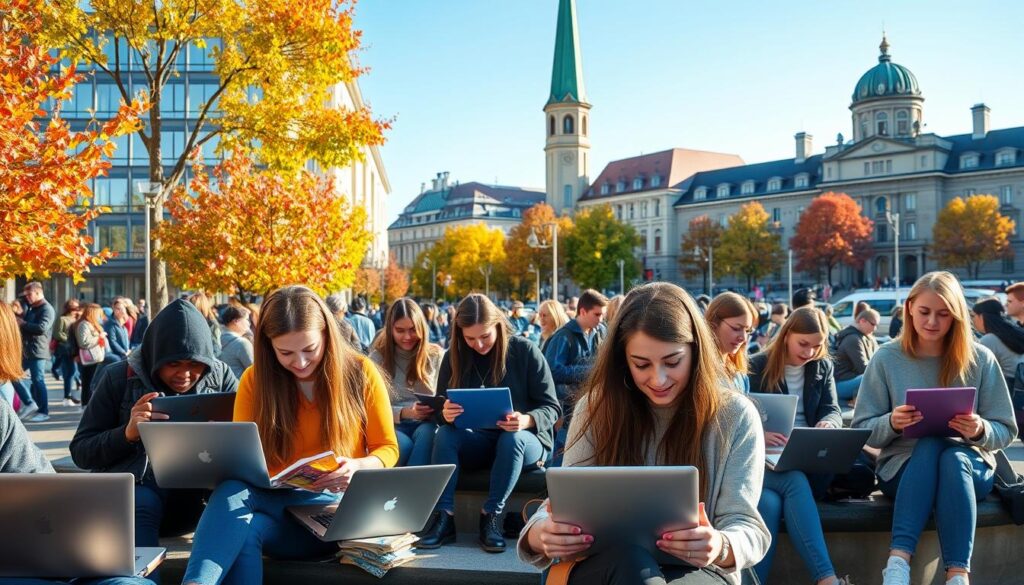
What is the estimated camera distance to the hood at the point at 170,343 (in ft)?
15.7

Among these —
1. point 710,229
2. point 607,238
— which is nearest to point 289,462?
point 607,238

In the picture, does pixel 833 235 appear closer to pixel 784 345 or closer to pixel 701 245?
pixel 701 245

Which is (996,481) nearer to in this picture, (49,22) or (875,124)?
(49,22)

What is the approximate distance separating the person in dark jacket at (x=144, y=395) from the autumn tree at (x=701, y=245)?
84.1 m

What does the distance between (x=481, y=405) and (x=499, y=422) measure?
0.18 metres

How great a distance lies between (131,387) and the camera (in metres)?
4.85

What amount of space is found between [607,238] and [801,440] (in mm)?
79841

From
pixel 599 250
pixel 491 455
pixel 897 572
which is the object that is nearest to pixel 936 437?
pixel 897 572

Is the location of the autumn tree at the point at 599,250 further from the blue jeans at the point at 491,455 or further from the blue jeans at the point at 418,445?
the blue jeans at the point at 491,455

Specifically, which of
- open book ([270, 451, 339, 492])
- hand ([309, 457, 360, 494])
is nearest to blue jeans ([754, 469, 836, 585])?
hand ([309, 457, 360, 494])

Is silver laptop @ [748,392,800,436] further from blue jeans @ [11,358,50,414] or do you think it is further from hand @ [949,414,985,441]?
blue jeans @ [11,358,50,414]

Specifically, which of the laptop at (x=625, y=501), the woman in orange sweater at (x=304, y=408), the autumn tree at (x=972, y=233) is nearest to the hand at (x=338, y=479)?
the woman in orange sweater at (x=304, y=408)

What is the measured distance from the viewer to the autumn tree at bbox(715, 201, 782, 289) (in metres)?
82.3

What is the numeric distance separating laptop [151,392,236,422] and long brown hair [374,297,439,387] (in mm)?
2584
